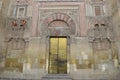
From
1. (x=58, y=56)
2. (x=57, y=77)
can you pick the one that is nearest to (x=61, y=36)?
(x=58, y=56)

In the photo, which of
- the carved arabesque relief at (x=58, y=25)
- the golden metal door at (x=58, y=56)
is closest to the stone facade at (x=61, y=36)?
the carved arabesque relief at (x=58, y=25)

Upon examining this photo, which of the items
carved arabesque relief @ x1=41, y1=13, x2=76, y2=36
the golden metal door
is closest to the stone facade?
carved arabesque relief @ x1=41, y1=13, x2=76, y2=36

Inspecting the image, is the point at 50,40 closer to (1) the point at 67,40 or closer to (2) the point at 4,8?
(1) the point at 67,40

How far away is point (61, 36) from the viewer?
8.23m

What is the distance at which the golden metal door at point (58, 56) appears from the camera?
777 centimetres

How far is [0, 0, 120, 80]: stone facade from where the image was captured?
7.68 metres

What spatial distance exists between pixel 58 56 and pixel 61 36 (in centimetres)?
88

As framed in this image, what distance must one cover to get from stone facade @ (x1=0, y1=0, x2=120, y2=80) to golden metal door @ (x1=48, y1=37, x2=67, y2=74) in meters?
0.13

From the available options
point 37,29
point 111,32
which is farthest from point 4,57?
point 111,32

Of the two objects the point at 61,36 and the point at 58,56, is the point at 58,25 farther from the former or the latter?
the point at 58,56

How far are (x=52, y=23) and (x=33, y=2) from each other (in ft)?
4.61

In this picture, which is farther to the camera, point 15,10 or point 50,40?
point 15,10

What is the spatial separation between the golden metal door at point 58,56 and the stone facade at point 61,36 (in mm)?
130

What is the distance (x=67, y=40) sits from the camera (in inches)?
319
